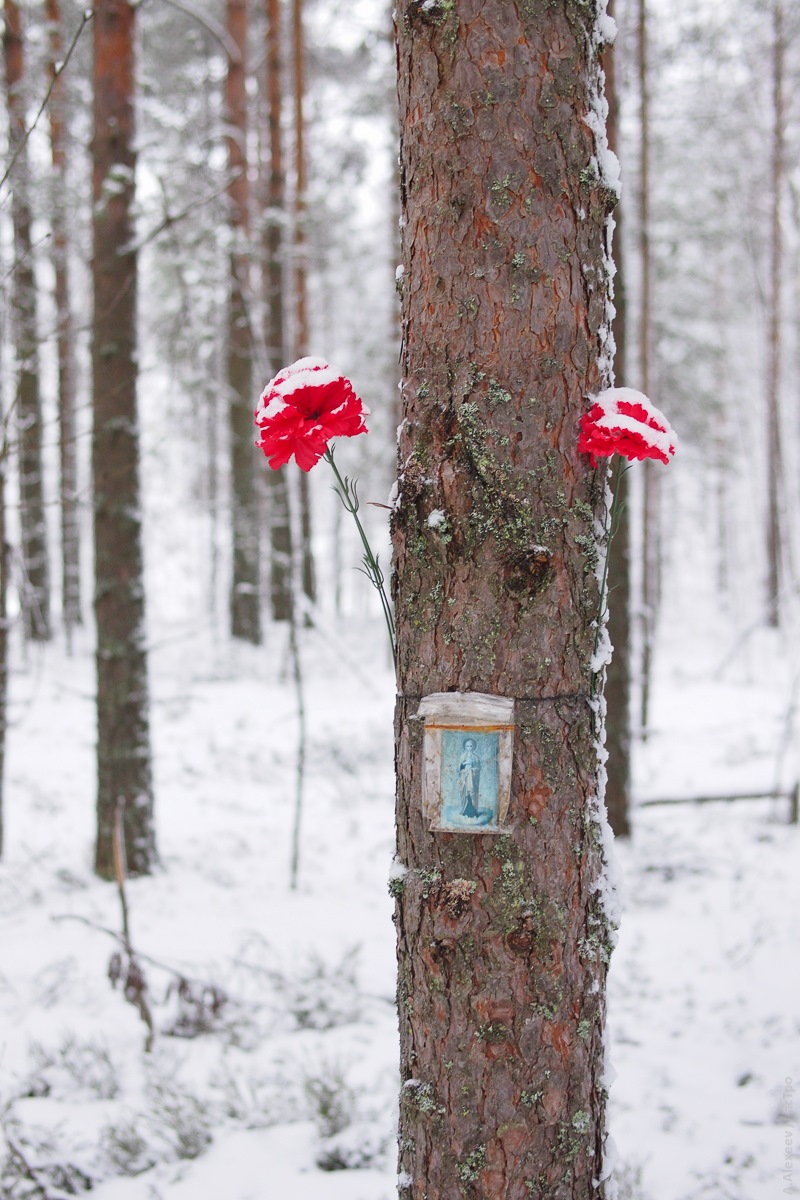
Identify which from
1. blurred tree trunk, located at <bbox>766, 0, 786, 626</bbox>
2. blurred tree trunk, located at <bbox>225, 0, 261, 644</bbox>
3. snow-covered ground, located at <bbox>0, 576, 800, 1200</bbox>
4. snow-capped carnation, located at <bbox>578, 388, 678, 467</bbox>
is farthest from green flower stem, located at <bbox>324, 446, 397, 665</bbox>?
blurred tree trunk, located at <bbox>766, 0, 786, 626</bbox>

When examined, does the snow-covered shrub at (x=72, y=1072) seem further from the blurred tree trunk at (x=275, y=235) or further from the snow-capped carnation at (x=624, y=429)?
the blurred tree trunk at (x=275, y=235)

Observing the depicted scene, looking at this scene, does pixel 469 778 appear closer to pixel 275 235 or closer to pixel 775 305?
pixel 275 235

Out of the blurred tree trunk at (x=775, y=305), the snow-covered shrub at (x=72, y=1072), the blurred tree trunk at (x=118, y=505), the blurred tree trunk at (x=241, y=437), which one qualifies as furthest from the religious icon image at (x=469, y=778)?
the blurred tree trunk at (x=775, y=305)

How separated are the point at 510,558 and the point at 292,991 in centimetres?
307

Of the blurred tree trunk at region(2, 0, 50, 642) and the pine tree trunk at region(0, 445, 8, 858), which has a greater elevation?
the blurred tree trunk at region(2, 0, 50, 642)

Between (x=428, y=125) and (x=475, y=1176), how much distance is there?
80.5 inches

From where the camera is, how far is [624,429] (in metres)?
1.56

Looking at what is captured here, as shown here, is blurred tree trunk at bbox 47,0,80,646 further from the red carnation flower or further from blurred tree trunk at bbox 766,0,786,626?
blurred tree trunk at bbox 766,0,786,626

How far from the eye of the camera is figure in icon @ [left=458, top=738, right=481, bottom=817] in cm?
162

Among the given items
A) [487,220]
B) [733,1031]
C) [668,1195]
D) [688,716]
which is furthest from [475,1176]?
[688,716]

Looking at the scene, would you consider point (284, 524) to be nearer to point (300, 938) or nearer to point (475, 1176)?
point (300, 938)

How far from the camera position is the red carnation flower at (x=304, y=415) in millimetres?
1649

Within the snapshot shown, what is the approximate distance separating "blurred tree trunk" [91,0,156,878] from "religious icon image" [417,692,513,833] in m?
4.01

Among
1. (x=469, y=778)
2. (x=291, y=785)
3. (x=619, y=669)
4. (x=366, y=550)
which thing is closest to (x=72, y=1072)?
(x=469, y=778)
